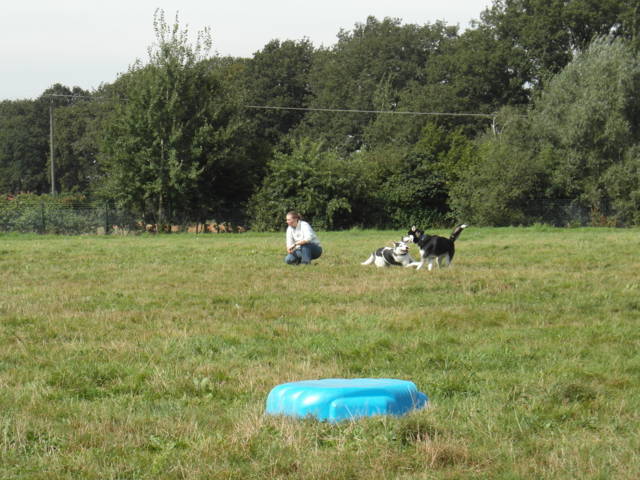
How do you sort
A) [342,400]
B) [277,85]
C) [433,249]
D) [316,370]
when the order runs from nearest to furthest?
[342,400], [316,370], [433,249], [277,85]

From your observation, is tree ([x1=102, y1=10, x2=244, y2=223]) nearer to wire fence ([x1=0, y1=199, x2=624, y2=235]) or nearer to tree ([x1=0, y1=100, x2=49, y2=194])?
wire fence ([x1=0, y1=199, x2=624, y2=235])

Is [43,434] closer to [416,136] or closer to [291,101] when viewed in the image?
[416,136]

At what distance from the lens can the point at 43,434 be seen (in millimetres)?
4801

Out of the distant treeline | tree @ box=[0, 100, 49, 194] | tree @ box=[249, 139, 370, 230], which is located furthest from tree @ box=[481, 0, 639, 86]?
tree @ box=[0, 100, 49, 194]

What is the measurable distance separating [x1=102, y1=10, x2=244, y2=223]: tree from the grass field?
85.2ft

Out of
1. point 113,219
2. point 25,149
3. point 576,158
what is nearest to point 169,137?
point 113,219

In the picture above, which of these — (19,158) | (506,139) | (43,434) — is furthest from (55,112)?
(43,434)

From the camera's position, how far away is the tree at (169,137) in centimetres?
3941

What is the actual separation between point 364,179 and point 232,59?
40.0m

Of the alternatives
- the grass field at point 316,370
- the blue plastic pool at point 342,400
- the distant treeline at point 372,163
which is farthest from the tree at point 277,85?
the blue plastic pool at point 342,400

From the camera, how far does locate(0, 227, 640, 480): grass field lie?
4.30 metres

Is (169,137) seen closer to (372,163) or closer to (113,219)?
(113,219)

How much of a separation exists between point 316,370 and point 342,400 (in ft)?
6.02

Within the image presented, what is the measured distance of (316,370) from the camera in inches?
260
